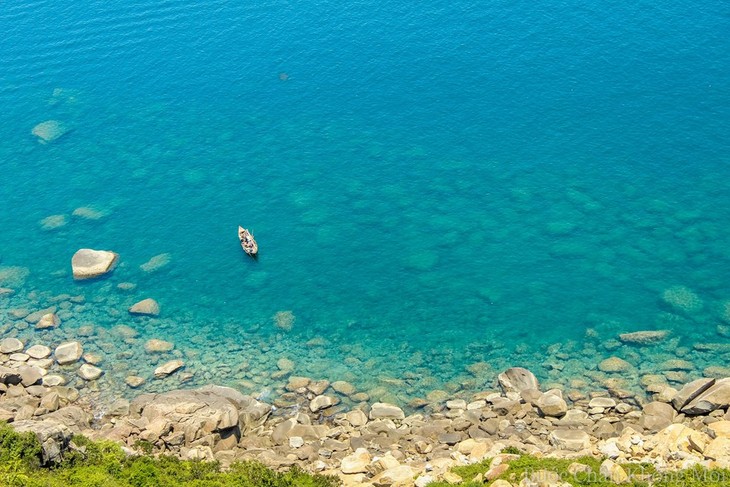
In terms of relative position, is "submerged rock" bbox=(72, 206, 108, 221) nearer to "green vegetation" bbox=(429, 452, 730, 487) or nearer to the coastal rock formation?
the coastal rock formation

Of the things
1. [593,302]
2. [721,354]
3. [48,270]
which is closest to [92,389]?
[48,270]

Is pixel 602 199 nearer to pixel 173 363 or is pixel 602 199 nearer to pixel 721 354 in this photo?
pixel 721 354

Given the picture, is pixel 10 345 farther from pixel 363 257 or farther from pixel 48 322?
pixel 363 257

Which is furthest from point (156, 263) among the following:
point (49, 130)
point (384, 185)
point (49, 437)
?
point (49, 130)

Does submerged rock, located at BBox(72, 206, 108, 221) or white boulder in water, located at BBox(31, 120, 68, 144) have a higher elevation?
white boulder in water, located at BBox(31, 120, 68, 144)

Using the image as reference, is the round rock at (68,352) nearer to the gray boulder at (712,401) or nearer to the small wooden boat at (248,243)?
the small wooden boat at (248,243)

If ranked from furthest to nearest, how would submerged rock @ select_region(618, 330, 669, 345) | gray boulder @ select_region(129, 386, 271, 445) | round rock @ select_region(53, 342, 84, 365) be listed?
1. round rock @ select_region(53, 342, 84, 365)
2. submerged rock @ select_region(618, 330, 669, 345)
3. gray boulder @ select_region(129, 386, 271, 445)

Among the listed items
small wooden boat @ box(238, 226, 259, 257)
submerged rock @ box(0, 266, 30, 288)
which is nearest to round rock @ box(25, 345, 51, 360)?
submerged rock @ box(0, 266, 30, 288)

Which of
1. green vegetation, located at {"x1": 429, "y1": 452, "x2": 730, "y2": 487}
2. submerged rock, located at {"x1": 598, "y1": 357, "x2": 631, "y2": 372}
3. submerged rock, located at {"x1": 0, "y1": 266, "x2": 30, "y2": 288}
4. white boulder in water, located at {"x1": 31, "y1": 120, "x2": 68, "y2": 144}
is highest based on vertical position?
white boulder in water, located at {"x1": 31, "y1": 120, "x2": 68, "y2": 144}
